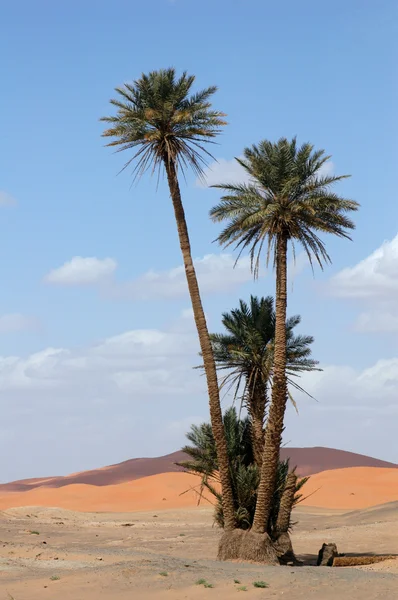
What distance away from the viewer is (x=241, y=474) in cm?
2759

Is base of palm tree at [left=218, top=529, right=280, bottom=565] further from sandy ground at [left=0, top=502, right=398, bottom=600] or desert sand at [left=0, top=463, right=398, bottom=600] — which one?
sandy ground at [left=0, top=502, right=398, bottom=600]

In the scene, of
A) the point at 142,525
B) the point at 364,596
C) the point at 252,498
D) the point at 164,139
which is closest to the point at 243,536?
the point at 252,498

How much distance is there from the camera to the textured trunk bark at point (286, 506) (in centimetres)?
2727

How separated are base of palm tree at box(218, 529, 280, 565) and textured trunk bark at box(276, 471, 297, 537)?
2.69 ft

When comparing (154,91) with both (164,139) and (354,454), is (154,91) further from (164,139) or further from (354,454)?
(354,454)

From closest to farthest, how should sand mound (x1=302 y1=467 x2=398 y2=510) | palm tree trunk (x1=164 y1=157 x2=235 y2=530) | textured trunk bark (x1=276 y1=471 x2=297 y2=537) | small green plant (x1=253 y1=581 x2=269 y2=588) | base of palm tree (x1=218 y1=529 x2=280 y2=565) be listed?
1. small green plant (x1=253 y1=581 x2=269 y2=588)
2. base of palm tree (x1=218 y1=529 x2=280 y2=565)
3. palm tree trunk (x1=164 y1=157 x2=235 y2=530)
4. textured trunk bark (x1=276 y1=471 x2=297 y2=537)
5. sand mound (x1=302 y1=467 x2=398 y2=510)

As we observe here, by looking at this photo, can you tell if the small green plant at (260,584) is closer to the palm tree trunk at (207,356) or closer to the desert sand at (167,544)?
the desert sand at (167,544)

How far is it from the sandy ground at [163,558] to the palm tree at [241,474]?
199 centimetres

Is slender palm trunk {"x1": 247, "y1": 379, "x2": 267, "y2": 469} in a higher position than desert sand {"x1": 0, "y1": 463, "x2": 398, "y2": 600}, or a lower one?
higher

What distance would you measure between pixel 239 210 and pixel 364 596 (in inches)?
566

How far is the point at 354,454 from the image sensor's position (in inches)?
3885

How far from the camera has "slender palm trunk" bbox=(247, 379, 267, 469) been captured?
28828 mm

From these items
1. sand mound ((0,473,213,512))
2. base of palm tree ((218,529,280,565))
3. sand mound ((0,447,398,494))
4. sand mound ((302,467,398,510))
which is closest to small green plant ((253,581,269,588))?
base of palm tree ((218,529,280,565))

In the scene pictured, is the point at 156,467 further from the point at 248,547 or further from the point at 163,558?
the point at 163,558
